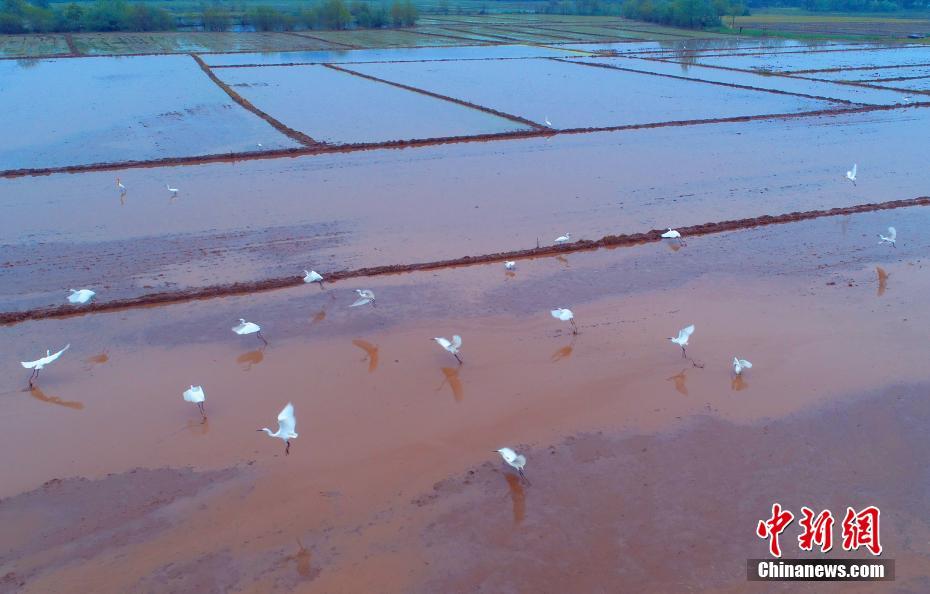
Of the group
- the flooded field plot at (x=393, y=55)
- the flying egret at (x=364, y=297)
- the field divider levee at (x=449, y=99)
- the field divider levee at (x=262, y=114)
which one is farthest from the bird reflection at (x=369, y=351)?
the flooded field plot at (x=393, y=55)

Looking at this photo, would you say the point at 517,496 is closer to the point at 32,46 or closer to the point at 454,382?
the point at 454,382

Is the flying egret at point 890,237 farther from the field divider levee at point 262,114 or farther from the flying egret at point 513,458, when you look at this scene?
the field divider levee at point 262,114

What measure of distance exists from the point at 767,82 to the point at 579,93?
624 cm

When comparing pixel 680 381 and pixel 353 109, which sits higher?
pixel 353 109

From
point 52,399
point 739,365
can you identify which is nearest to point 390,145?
point 52,399

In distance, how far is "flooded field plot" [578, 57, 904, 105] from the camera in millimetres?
19125

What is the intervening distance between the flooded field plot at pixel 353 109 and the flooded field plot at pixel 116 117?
0.92 metres

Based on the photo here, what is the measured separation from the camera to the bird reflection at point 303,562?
165 inches

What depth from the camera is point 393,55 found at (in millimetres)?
29859

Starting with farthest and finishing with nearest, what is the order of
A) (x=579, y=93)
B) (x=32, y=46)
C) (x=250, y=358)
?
1. (x=32, y=46)
2. (x=579, y=93)
3. (x=250, y=358)

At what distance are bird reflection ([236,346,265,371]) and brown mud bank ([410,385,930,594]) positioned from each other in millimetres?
2424

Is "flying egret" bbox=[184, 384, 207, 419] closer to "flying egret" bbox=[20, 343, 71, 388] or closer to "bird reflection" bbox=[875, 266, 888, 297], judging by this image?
"flying egret" bbox=[20, 343, 71, 388]

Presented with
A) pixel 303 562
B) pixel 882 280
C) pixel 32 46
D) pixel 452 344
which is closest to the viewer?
pixel 303 562

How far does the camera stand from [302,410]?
18.9ft
